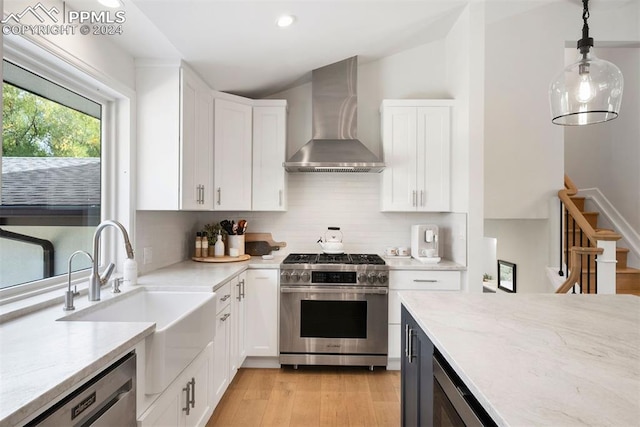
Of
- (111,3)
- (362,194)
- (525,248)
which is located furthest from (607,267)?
(111,3)

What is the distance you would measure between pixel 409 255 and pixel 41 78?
3.23 m

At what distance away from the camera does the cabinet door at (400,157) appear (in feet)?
10.8

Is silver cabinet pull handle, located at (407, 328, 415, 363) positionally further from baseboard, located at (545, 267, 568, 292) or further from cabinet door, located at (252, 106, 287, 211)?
baseboard, located at (545, 267, 568, 292)

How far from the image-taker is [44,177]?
1.86 meters

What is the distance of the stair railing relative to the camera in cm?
315

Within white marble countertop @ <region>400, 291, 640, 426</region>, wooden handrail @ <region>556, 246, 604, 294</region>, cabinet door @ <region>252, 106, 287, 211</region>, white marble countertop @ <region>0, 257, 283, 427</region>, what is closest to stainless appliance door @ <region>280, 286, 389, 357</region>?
cabinet door @ <region>252, 106, 287, 211</region>

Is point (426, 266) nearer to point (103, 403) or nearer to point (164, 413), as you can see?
point (164, 413)

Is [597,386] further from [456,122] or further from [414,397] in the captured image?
[456,122]

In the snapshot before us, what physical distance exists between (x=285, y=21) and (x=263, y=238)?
2.08m

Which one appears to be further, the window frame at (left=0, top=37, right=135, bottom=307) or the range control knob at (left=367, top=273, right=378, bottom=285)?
the range control knob at (left=367, top=273, right=378, bottom=285)

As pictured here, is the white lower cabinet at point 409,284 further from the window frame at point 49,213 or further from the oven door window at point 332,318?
the window frame at point 49,213

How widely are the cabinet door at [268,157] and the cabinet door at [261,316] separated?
30.0 inches

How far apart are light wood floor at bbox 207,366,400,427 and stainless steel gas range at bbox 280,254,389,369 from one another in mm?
124

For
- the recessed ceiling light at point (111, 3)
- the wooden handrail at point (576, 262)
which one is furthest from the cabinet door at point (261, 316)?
the wooden handrail at point (576, 262)
